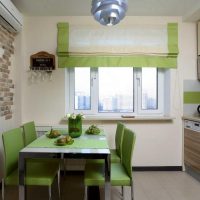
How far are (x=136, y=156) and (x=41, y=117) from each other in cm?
156

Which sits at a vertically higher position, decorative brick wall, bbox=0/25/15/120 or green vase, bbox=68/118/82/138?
decorative brick wall, bbox=0/25/15/120

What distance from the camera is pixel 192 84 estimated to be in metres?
3.64

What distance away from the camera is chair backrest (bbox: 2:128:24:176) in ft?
6.82

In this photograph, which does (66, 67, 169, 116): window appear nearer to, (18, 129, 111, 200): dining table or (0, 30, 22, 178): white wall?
(0, 30, 22, 178): white wall

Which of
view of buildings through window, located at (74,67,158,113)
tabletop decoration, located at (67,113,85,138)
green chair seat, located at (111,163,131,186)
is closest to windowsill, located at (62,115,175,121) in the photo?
view of buildings through window, located at (74,67,158,113)

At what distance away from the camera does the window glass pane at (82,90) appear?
3713 millimetres

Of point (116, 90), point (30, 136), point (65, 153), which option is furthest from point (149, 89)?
point (65, 153)

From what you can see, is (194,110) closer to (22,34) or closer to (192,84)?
(192,84)

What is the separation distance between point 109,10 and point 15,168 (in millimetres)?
1673

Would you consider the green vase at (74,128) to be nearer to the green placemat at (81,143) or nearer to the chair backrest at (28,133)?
the green placemat at (81,143)

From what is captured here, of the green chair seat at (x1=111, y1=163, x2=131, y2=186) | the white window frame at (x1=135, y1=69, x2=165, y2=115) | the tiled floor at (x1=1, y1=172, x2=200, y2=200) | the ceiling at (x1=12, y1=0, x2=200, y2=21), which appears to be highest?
the ceiling at (x1=12, y1=0, x2=200, y2=21)

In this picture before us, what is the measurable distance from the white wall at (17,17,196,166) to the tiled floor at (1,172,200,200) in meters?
0.34

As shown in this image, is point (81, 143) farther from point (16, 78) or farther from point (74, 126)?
point (16, 78)

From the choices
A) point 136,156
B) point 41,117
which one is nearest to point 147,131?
point 136,156
